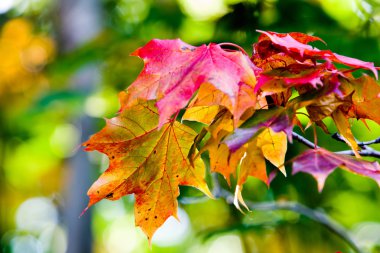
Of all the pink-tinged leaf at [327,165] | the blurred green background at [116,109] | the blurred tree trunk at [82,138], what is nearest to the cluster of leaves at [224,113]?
the pink-tinged leaf at [327,165]

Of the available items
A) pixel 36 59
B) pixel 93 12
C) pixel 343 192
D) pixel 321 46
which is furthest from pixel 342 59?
pixel 36 59

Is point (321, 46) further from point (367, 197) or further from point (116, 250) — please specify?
point (116, 250)

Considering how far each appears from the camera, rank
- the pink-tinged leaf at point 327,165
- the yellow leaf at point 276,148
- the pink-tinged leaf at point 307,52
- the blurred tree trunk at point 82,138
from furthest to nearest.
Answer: the blurred tree trunk at point 82,138, the yellow leaf at point 276,148, the pink-tinged leaf at point 307,52, the pink-tinged leaf at point 327,165

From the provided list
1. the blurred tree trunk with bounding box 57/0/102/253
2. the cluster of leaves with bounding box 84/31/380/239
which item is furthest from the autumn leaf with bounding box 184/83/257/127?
the blurred tree trunk with bounding box 57/0/102/253

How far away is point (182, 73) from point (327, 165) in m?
0.28

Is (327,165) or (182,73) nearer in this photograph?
(327,165)

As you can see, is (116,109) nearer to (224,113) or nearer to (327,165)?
(224,113)

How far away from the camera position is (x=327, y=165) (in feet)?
2.19

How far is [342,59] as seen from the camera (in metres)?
0.77

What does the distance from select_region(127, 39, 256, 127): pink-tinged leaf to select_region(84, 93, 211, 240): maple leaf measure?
109mm

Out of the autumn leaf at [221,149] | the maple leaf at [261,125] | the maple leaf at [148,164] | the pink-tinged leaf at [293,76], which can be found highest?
the pink-tinged leaf at [293,76]

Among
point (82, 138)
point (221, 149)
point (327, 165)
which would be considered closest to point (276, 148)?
point (221, 149)

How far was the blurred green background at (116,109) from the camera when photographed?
1807 mm

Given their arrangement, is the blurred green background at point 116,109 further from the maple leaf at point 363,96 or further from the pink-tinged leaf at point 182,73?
the maple leaf at point 363,96
